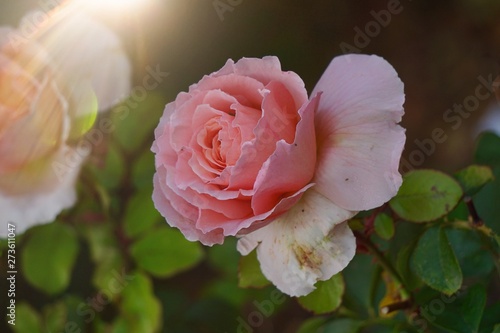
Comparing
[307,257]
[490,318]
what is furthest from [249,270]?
[490,318]

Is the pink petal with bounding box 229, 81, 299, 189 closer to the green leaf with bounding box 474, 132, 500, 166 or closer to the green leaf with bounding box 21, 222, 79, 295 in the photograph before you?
the green leaf with bounding box 474, 132, 500, 166

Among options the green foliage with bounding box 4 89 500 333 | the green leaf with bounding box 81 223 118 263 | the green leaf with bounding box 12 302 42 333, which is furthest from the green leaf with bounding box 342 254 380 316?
the green leaf with bounding box 12 302 42 333

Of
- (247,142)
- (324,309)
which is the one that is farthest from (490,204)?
(247,142)

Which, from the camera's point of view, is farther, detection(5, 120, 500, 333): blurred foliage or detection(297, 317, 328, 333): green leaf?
detection(297, 317, 328, 333): green leaf

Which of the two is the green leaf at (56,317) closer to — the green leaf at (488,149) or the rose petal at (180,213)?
the rose petal at (180,213)

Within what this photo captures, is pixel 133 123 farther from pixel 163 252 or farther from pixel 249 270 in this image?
pixel 249 270

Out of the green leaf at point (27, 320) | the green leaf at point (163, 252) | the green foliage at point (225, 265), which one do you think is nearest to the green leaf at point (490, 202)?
the green foliage at point (225, 265)

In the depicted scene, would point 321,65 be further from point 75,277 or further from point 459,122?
point 75,277
